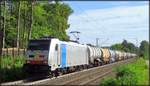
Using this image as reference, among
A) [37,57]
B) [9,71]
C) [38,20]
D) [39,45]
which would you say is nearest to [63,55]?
[39,45]

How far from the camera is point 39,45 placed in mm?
33625

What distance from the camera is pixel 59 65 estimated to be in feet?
119

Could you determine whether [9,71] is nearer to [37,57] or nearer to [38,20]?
[37,57]

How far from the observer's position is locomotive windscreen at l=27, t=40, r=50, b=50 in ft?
110

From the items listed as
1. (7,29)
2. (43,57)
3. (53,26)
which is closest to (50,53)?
(43,57)

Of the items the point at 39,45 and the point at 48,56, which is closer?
the point at 48,56

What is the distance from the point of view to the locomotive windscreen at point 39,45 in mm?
33400

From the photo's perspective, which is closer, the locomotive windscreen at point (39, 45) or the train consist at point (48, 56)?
the train consist at point (48, 56)

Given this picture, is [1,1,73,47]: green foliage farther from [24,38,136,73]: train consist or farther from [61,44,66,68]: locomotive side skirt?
[61,44,66,68]: locomotive side skirt

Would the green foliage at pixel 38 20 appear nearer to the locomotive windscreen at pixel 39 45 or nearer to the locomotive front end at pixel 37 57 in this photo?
the locomotive windscreen at pixel 39 45

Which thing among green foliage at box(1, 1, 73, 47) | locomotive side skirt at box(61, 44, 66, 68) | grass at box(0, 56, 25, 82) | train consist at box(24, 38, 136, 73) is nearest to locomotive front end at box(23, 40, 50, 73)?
train consist at box(24, 38, 136, 73)

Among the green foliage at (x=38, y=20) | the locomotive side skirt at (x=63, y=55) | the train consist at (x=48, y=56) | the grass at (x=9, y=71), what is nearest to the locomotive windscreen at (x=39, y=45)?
the train consist at (x=48, y=56)

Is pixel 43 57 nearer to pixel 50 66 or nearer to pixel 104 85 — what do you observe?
pixel 50 66

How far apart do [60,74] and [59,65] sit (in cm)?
152
